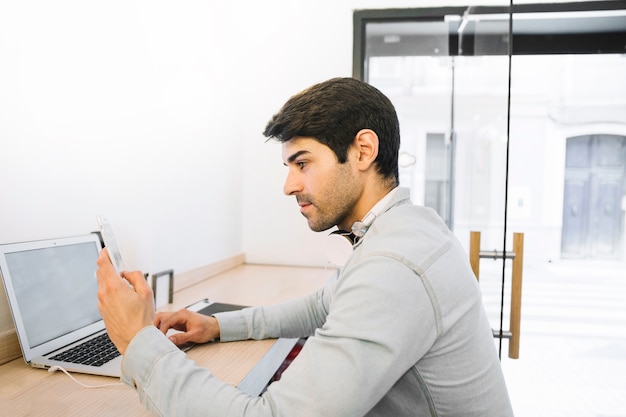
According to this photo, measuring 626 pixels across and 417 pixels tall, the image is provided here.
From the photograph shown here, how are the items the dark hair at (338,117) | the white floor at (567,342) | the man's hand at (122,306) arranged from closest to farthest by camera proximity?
the man's hand at (122,306) → the dark hair at (338,117) → the white floor at (567,342)

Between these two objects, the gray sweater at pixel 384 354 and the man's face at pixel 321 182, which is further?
the man's face at pixel 321 182

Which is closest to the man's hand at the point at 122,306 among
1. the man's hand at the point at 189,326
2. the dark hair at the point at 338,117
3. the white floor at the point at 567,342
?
the man's hand at the point at 189,326

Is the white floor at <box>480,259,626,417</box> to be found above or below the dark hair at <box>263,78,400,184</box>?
below

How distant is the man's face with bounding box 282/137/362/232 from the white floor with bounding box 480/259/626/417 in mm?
898

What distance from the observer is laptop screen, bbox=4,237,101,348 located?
90 cm

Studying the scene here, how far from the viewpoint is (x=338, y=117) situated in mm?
766

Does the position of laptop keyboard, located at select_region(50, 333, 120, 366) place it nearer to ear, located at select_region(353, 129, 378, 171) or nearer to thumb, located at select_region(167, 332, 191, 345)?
thumb, located at select_region(167, 332, 191, 345)

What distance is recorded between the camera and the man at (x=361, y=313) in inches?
21.1

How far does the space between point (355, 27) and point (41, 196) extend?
1.70 metres

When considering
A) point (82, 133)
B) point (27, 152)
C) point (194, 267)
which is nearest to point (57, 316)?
point (27, 152)

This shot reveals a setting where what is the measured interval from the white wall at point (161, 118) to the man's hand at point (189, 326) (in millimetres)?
393

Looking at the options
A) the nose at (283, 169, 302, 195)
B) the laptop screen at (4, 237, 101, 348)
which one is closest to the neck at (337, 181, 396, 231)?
the nose at (283, 169, 302, 195)

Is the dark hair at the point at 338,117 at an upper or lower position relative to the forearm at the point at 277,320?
upper

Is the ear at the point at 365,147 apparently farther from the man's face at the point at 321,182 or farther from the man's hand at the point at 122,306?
the man's hand at the point at 122,306
